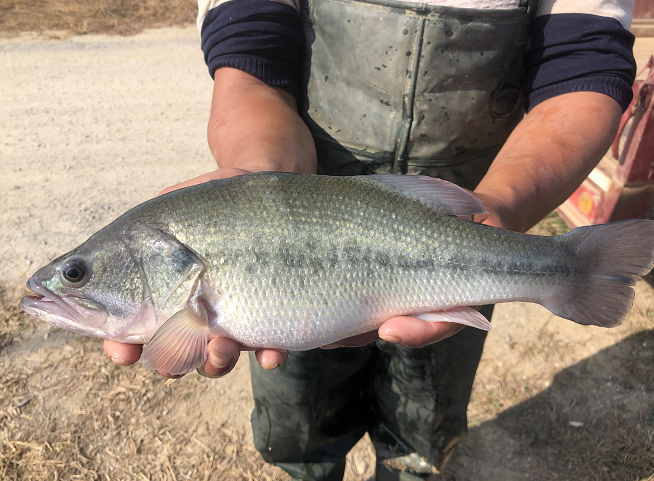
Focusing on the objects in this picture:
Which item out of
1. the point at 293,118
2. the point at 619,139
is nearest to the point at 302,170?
the point at 293,118

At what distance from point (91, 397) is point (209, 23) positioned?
9.43 feet

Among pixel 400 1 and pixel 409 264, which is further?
pixel 400 1

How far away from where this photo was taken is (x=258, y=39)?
263cm

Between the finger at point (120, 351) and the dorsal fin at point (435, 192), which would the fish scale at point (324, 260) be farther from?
the finger at point (120, 351)

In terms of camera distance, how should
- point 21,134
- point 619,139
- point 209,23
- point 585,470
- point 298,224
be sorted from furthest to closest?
point 21,134 → point 619,139 → point 585,470 → point 209,23 → point 298,224

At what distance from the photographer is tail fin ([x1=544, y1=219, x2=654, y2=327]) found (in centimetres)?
200

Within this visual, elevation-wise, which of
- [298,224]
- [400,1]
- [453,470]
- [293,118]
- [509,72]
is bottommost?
[453,470]

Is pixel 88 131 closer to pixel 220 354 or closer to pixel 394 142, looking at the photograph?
pixel 394 142

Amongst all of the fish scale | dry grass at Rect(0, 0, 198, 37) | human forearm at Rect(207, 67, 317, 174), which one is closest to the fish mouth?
the fish scale

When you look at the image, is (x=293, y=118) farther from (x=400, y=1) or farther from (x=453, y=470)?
(x=453, y=470)

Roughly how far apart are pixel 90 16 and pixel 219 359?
408 inches

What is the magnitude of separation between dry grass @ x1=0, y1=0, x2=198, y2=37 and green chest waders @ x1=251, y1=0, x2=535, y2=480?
8.84 m

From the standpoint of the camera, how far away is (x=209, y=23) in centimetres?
280

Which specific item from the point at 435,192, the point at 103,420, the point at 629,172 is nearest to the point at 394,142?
the point at 435,192
